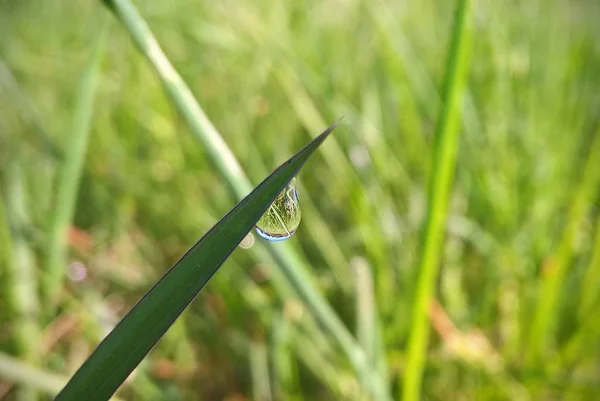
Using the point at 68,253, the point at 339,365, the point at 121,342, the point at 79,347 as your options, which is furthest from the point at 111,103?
the point at 121,342

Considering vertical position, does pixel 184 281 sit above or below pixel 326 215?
below

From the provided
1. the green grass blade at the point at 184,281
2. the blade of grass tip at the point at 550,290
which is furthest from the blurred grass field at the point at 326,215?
the green grass blade at the point at 184,281

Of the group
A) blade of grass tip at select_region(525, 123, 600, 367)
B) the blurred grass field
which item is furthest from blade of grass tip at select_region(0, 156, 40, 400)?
blade of grass tip at select_region(525, 123, 600, 367)

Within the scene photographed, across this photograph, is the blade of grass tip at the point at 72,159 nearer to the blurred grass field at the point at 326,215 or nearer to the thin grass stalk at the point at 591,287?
the blurred grass field at the point at 326,215

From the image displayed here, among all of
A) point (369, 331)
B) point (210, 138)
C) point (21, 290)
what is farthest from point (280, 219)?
point (21, 290)

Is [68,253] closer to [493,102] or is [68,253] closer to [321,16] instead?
[493,102]

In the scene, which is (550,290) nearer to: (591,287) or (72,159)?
(591,287)

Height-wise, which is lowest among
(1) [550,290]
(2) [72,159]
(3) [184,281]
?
(3) [184,281]

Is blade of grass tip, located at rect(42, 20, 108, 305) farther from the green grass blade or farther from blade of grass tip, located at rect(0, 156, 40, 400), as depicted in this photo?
the green grass blade
